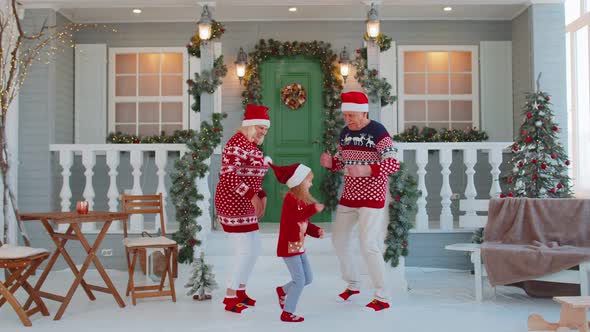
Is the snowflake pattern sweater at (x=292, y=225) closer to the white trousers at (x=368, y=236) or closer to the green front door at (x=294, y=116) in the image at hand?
the white trousers at (x=368, y=236)

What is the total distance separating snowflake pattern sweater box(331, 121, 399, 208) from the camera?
4750 mm

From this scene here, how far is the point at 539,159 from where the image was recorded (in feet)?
20.3

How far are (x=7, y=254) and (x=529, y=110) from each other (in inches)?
209

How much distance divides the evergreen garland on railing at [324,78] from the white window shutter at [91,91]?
2042 mm

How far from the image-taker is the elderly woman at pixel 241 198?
15.1 feet

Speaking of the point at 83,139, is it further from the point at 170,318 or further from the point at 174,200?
the point at 170,318

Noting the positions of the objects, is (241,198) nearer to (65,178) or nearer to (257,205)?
(257,205)

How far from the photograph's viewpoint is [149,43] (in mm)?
8398

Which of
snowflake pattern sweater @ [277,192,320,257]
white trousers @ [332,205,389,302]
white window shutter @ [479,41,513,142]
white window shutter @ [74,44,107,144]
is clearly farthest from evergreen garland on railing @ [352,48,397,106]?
white window shutter @ [74,44,107,144]

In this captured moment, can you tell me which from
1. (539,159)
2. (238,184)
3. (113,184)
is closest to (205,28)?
(113,184)

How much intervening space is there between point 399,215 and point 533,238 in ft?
4.07

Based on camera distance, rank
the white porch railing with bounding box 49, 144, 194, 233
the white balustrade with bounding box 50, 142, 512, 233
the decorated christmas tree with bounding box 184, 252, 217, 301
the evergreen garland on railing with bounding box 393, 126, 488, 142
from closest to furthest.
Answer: the decorated christmas tree with bounding box 184, 252, 217, 301 < the white balustrade with bounding box 50, 142, 512, 233 < the white porch railing with bounding box 49, 144, 194, 233 < the evergreen garland on railing with bounding box 393, 126, 488, 142

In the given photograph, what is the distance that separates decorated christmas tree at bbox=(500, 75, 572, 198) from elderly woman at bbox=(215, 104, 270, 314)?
2.97 metres

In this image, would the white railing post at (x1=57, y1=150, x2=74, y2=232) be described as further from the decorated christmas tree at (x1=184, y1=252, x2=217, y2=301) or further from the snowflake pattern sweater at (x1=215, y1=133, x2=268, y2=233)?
the snowflake pattern sweater at (x1=215, y1=133, x2=268, y2=233)
